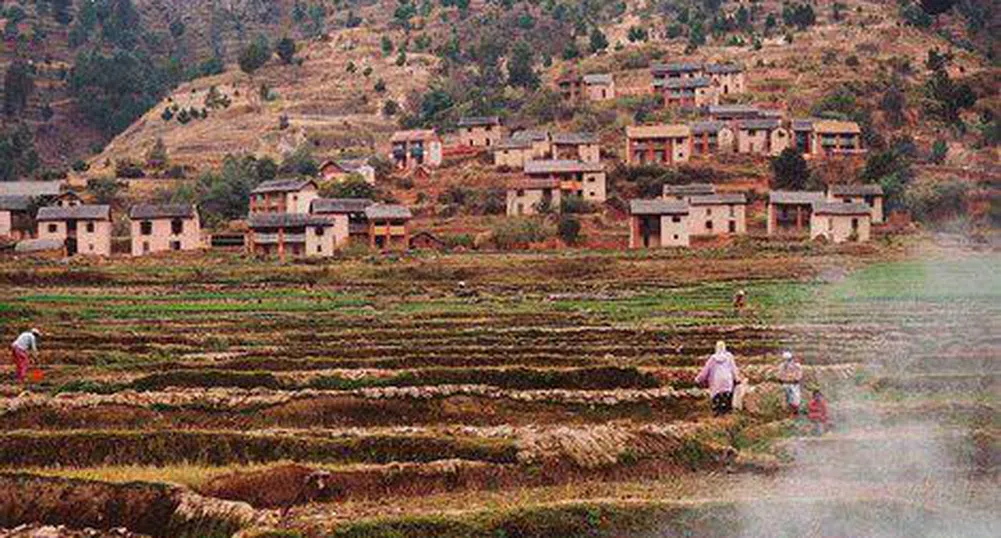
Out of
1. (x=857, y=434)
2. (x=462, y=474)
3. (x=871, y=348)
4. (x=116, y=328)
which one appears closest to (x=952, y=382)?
(x=857, y=434)

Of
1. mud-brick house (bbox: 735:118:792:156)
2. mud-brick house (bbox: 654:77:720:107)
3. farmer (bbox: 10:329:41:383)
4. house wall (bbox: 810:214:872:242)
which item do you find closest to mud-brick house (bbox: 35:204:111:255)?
house wall (bbox: 810:214:872:242)

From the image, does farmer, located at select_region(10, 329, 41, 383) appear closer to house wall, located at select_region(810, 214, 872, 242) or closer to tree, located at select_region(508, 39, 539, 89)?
house wall, located at select_region(810, 214, 872, 242)

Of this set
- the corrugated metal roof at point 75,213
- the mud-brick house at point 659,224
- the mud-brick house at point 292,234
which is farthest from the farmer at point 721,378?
the corrugated metal roof at point 75,213

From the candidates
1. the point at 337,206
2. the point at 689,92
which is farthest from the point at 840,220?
the point at 689,92

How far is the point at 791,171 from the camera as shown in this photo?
86.0 metres

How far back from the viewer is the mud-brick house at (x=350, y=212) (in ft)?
251

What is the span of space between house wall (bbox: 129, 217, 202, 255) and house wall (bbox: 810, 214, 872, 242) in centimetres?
3952

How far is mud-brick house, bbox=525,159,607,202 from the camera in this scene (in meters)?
86.2

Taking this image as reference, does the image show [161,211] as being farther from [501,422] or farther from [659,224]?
[501,422]

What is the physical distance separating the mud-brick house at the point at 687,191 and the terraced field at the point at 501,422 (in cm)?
3631

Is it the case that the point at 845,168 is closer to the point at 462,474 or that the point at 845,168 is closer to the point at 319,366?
the point at 319,366

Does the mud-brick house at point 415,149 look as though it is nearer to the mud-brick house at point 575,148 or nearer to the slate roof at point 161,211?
the mud-brick house at point 575,148

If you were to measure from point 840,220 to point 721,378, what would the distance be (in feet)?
180

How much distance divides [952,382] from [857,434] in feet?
14.0
